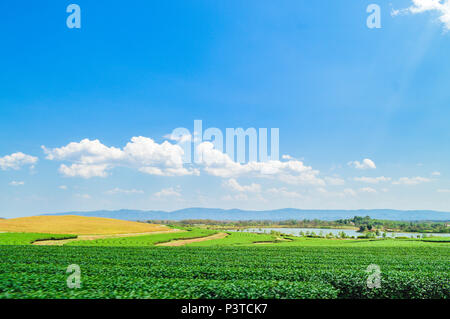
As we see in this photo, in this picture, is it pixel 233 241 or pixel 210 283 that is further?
pixel 233 241

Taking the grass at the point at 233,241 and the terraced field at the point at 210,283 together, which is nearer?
the terraced field at the point at 210,283

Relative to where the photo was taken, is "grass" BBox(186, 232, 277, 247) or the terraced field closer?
the terraced field

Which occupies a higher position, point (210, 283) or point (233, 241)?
point (210, 283)

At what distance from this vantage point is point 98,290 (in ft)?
38.1

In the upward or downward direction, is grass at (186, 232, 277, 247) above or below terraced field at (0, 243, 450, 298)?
below

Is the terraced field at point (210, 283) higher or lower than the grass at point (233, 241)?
higher
